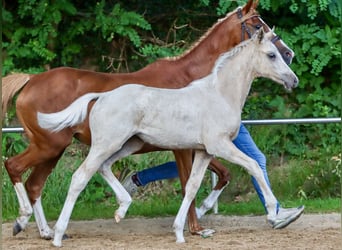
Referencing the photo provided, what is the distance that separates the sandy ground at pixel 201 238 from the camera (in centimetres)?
598

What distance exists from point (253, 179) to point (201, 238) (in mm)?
671

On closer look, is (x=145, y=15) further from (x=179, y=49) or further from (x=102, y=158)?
(x=102, y=158)

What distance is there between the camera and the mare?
5820mm

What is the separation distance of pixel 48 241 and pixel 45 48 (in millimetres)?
3849

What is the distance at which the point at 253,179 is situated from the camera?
21.5 ft

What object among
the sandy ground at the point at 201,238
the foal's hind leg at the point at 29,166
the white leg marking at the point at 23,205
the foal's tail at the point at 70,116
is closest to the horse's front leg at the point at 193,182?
the sandy ground at the point at 201,238

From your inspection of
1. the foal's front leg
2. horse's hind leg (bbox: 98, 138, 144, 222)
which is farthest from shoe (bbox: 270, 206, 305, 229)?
the foal's front leg

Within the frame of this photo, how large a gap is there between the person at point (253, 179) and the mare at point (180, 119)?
40cm

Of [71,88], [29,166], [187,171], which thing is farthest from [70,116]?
[187,171]

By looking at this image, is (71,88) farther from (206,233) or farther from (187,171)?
(206,233)

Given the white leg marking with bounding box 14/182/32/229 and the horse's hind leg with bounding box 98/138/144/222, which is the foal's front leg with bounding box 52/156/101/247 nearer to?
the horse's hind leg with bounding box 98/138/144/222

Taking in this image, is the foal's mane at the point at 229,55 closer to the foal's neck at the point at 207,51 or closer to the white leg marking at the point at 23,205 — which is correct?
the foal's neck at the point at 207,51

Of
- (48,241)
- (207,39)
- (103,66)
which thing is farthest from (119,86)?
(103,66)

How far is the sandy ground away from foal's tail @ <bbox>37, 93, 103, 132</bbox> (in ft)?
3.07
